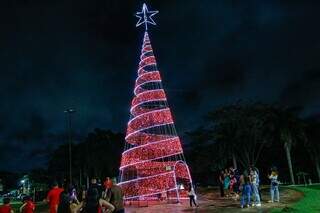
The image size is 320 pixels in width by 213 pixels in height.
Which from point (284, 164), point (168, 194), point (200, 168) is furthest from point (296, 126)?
point (168, 194)

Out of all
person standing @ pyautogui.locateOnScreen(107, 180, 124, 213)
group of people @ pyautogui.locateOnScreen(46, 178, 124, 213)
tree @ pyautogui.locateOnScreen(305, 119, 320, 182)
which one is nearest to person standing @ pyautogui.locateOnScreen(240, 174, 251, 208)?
group of people @ pyautogui.locateOnScreen(46, 178, 124, 213)

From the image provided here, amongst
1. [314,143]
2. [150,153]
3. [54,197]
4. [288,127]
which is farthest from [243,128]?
[54,197]

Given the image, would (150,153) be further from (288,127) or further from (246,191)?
(288,127)

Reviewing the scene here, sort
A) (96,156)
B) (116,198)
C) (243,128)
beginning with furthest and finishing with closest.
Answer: (96,156) < (243,128) < (116,198)

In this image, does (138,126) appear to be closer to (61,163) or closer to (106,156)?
(106,156)

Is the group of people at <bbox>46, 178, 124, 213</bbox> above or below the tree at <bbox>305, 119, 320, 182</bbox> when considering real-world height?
below

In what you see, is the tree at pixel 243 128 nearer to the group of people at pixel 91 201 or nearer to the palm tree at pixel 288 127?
the palm tree at pixel 288 127

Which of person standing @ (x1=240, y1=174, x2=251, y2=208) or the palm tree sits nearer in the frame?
person standing @ (x1=240, y1=174, x2=251, y2=208)

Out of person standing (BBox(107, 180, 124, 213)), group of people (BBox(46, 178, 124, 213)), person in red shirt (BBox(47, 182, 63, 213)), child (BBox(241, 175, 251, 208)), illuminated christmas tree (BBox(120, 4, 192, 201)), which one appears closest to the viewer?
group of people (BBox(46, 178, 124, 213))

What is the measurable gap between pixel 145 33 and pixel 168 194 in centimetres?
1322

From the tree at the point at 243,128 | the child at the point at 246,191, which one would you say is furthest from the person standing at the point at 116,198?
the tree at the point at 243,128

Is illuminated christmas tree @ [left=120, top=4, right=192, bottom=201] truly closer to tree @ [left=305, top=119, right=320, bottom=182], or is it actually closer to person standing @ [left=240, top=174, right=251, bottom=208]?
person standing @ [left=240, top=174, right=251, bottom=208]

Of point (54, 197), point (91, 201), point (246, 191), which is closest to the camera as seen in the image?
point (91, 201)

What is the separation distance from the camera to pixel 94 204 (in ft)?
24.2
